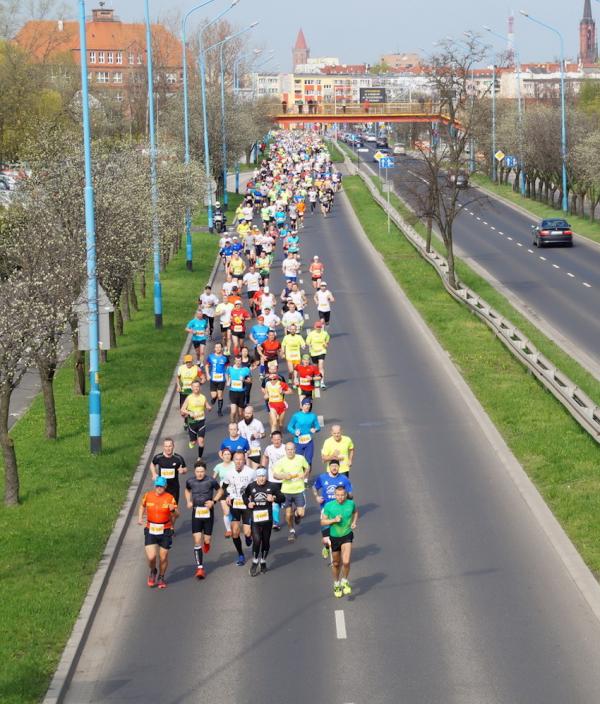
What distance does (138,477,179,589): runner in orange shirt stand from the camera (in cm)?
1681

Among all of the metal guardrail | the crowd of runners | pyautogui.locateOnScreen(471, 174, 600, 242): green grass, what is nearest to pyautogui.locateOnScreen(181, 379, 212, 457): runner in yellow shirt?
the crowd of runners

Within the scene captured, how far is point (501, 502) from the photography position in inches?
802

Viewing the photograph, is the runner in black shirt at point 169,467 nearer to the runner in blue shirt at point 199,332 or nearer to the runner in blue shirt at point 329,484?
the runner in blue shirt at point 329,484

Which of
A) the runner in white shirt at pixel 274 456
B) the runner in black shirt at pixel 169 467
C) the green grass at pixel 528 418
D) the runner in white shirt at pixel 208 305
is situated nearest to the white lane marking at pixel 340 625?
the green grass at pixel 528 418

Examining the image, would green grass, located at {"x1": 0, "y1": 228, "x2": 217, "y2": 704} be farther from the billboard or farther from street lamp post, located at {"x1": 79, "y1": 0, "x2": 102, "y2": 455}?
the billboard

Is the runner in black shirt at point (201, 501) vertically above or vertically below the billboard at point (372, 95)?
below

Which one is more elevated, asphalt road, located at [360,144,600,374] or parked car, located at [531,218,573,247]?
parked car, located at [531,218,573,247]

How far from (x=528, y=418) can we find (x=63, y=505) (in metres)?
9.26

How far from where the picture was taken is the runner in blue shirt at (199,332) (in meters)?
31.3

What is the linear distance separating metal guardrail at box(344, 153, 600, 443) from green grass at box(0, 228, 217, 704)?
7.53m

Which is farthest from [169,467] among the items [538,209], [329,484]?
[538,209]

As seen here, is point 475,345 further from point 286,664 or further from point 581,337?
point 286,664

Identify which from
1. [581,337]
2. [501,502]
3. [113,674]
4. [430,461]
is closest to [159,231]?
[581,337]

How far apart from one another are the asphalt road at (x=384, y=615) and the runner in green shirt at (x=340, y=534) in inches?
8.2
